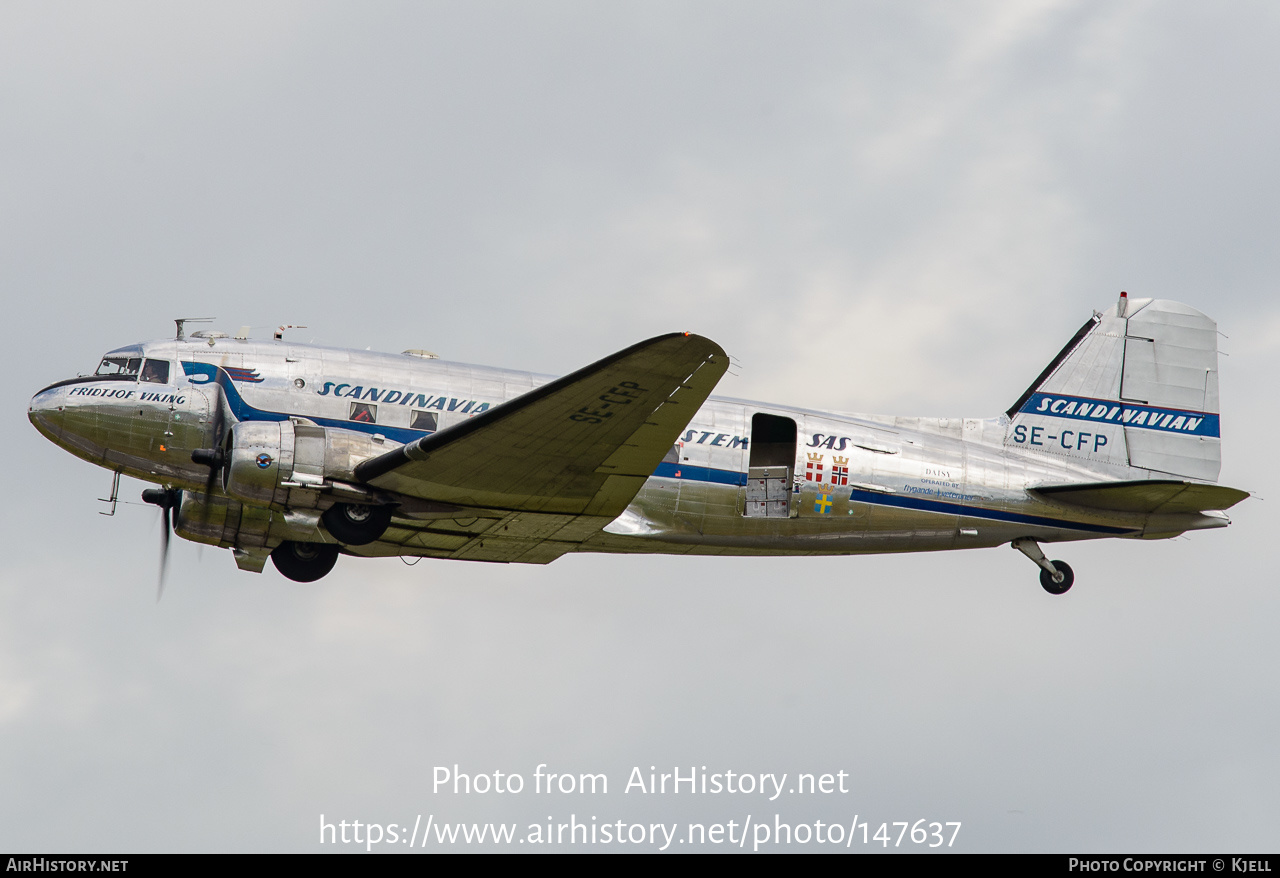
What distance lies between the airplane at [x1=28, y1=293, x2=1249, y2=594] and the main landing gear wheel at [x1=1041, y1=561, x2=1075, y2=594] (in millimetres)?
48

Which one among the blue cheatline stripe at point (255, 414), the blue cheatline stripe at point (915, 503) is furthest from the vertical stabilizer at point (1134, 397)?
the blue cheatline stripe at point (255, 414)

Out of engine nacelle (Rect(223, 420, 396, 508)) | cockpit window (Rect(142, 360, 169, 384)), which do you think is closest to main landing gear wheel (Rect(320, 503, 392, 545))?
engine nacelle (Rect(223, 420, 396, 508))

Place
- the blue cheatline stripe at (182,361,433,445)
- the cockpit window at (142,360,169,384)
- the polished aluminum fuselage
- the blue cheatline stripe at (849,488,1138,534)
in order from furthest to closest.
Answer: the blue cheatline stripe at (849,488,1138,534), the cockpit window at (142,360,169,384), the blue cheatline stripe at (182,361,433,445), the polished aluminum fuselage

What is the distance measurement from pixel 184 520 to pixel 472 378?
482 centimetres

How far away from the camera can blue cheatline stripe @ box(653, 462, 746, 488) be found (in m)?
20.2

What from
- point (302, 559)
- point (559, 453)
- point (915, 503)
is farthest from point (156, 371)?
point (915, 503)

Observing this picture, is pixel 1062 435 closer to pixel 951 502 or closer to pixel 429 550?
pixel 951 502

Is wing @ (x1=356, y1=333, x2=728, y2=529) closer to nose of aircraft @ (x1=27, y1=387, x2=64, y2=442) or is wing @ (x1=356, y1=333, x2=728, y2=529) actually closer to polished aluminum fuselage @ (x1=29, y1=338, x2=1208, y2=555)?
polished aluminum fuselage @ (x1=29, y1=338, x2=1208, y2=555)

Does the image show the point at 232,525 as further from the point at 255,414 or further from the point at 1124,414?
the point at 1124,414

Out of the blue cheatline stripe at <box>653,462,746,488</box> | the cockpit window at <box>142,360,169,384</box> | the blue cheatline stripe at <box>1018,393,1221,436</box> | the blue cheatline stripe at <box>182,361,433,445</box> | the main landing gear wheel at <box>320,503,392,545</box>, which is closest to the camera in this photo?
the main landing gear wheel at <box>320,503,392,545</box>

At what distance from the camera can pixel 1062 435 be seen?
75.6 feet
